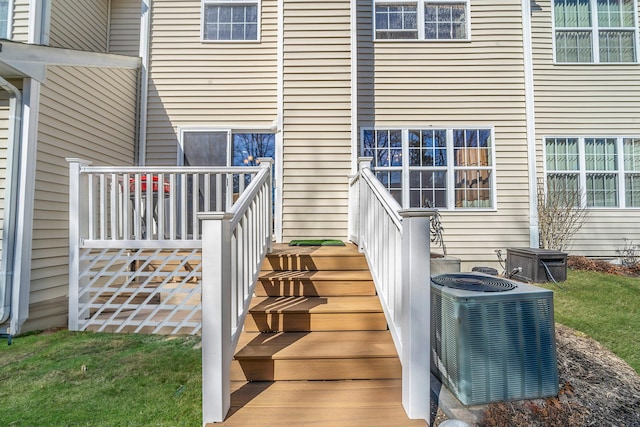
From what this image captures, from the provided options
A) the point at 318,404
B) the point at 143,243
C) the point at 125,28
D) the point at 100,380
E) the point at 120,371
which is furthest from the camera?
the point at 125,28

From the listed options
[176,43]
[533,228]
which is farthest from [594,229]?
[176,43]

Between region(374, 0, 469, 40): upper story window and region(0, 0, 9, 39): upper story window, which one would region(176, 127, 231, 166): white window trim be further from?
region(374, 0, 469, 40): upper story window

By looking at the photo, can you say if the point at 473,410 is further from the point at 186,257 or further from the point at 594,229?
the point at 594,229

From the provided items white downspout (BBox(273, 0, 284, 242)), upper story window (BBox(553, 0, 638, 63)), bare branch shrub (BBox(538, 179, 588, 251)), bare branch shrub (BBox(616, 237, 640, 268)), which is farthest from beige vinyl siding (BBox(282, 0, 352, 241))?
bare branch shrub (BBox(616, 237, 640, 268))

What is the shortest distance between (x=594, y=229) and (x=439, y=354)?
5.38m

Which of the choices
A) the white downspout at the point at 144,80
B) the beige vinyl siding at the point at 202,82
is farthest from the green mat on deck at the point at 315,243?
the white downspout at the point at 144,80

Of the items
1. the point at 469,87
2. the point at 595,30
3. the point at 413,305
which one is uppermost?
the point at 595,30

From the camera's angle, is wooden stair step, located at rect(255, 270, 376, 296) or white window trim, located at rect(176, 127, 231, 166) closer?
wooden stair step, located at rect(255, 270, 376, 296)

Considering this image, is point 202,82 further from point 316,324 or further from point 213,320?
point 213,320

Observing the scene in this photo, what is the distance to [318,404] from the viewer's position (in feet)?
6.63

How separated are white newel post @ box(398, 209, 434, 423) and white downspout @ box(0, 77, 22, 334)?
4120mm

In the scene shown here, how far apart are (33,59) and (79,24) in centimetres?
190

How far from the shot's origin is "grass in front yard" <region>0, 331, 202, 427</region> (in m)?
2.06

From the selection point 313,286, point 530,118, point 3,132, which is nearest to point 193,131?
point 3,132
